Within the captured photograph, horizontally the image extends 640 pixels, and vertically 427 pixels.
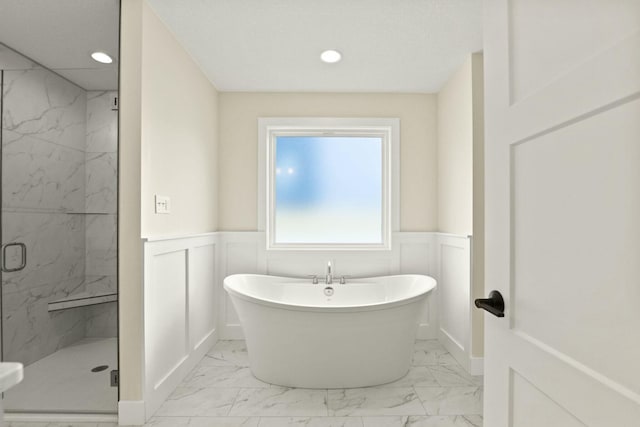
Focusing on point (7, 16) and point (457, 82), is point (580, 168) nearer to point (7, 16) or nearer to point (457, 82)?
point (457, 82)

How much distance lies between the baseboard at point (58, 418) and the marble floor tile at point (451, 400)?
185 centimetres

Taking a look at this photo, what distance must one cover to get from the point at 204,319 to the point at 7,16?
2459 millimetres

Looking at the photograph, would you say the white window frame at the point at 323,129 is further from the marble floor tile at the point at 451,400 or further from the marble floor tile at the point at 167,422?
the marble floor tile at the point at 167,422

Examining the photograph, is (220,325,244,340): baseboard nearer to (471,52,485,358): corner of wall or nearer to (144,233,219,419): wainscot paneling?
(144,233,219,419): wainscot paneling

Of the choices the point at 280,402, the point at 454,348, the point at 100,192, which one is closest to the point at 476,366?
the point at 454,348

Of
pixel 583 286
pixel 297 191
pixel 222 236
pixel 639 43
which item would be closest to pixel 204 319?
pixel 222 236

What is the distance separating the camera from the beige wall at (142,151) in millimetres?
1962

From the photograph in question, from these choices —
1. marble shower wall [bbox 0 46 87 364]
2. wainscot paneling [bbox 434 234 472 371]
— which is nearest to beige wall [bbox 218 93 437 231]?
wainscot paneling [bbox 434 234 472 371]

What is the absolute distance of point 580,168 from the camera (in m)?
0.64

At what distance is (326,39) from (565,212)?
7.09 ft

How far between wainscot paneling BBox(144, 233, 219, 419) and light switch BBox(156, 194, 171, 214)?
7.4 inches

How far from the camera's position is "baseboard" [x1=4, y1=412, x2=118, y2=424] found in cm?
198

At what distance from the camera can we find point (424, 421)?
1995 millimetres

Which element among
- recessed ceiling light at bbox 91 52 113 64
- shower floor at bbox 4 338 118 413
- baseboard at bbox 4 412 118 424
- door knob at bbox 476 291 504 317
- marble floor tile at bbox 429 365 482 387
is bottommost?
marble floor tile at bbox 429 365 482 387
